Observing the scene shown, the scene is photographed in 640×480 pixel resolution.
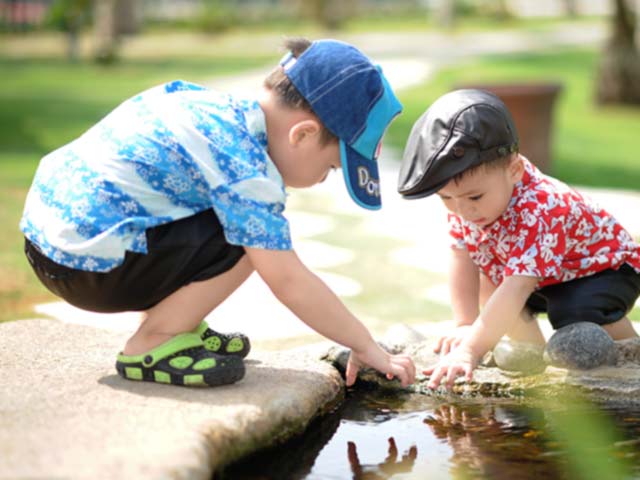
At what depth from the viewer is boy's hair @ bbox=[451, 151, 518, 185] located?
2677 mm

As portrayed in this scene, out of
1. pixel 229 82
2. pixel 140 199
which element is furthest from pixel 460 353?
pixel 229 82

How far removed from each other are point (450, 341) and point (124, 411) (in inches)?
40.9

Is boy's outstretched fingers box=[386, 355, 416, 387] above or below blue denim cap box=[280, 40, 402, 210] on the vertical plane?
below

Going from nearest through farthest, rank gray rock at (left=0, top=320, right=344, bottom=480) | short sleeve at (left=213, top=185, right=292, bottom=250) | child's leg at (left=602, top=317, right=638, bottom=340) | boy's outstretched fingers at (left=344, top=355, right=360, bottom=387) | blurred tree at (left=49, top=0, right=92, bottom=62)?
gray rock at (left=0, top=320, right=344, bottom=480)
short sleeve at (left=213, top=185, right=292, bottom=250)
boy's outstretched fingers at (left=344, top=355, right=360, bottom=387)
child's leg at (left=602, top=317, right=638, bottom=340)
blurred tree at (left=49, top=0, right=92, bottom=62)

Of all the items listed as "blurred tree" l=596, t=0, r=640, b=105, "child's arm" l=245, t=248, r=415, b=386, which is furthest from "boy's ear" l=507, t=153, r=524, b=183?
"blurred tree" l=596, t=0, r=640, b=105

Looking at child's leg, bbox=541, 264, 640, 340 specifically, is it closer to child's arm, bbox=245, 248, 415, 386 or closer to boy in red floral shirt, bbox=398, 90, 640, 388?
boy in red floral shirt, bbox=398, 90, 640, 388

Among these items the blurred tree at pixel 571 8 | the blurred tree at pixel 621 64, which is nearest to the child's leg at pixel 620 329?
the blurred tree at pixel 621 64

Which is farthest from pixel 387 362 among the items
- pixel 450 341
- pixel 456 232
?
pixel 456 232

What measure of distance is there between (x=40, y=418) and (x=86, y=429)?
133 millimetres

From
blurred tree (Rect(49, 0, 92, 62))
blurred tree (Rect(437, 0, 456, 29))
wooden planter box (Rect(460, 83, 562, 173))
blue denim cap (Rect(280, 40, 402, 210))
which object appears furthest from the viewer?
blurred tree (Rect(437, 0, 456, 29))

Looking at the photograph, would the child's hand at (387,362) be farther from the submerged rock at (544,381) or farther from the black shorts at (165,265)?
the black shorts at (165,265)

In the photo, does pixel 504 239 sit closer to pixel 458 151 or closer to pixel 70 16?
pixel 458 151

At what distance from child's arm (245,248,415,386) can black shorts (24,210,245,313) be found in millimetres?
99

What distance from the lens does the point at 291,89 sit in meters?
2.47
